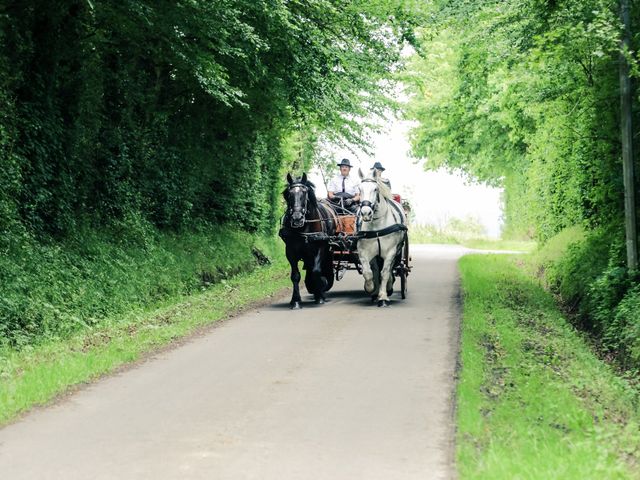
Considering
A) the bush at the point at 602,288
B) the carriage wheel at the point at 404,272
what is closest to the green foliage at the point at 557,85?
the bush at the point at 602,288

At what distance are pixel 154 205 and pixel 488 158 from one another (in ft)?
83.1

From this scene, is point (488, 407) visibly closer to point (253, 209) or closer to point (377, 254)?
point (377, 254)

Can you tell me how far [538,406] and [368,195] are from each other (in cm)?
841

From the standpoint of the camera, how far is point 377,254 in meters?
17.0

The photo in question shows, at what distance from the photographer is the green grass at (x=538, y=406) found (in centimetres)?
656

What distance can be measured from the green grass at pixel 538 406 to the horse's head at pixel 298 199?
3618mm

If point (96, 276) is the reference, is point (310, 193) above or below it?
above

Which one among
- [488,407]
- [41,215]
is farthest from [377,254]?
[488,407]

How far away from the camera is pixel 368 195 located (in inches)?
648

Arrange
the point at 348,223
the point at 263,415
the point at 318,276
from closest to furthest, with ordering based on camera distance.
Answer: the point at 263,415 < the point at 318,276 < the point at 348,223

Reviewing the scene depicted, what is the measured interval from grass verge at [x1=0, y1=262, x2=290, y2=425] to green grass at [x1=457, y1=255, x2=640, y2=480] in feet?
14.5

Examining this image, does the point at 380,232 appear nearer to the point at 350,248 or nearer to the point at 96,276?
the point at 350,248

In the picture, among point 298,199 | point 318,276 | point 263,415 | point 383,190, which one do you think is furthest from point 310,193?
point 263,415

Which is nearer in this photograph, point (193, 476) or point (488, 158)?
point (193, 476)
